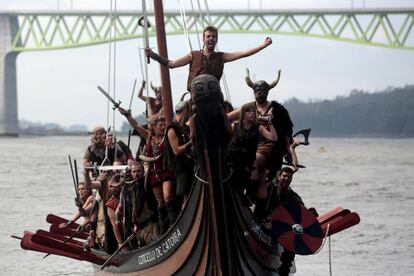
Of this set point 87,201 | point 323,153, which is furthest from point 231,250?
point 323,153

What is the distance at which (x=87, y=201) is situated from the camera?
16.7 meters

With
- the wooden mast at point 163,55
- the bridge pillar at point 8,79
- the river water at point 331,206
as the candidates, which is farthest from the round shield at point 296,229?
the bridge pillar at point 8,79

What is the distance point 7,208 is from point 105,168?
1896cm

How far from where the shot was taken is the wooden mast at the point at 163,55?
1345cm

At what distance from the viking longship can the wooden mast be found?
0.01 metres

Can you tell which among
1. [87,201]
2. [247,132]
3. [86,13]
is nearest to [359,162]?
[86,13]

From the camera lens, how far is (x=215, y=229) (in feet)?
39.4

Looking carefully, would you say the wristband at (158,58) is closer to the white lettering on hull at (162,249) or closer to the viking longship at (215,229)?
the viking longship at (215,229)

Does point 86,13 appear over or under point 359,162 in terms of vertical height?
over

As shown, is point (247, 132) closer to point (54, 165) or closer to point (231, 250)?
point (231, 250)

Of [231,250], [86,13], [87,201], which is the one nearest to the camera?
[231,250]

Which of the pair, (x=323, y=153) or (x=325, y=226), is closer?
(x=325, y=226)

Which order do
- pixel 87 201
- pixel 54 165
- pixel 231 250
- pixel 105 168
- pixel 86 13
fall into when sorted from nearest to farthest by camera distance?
pixel 231 250, pixel 105 168, pixel 87 201, pixel 54 165, pixel 86 13

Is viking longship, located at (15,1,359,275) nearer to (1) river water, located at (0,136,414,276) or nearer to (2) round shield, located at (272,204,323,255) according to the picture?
(2) round shield, located at (272,204,323,255)
